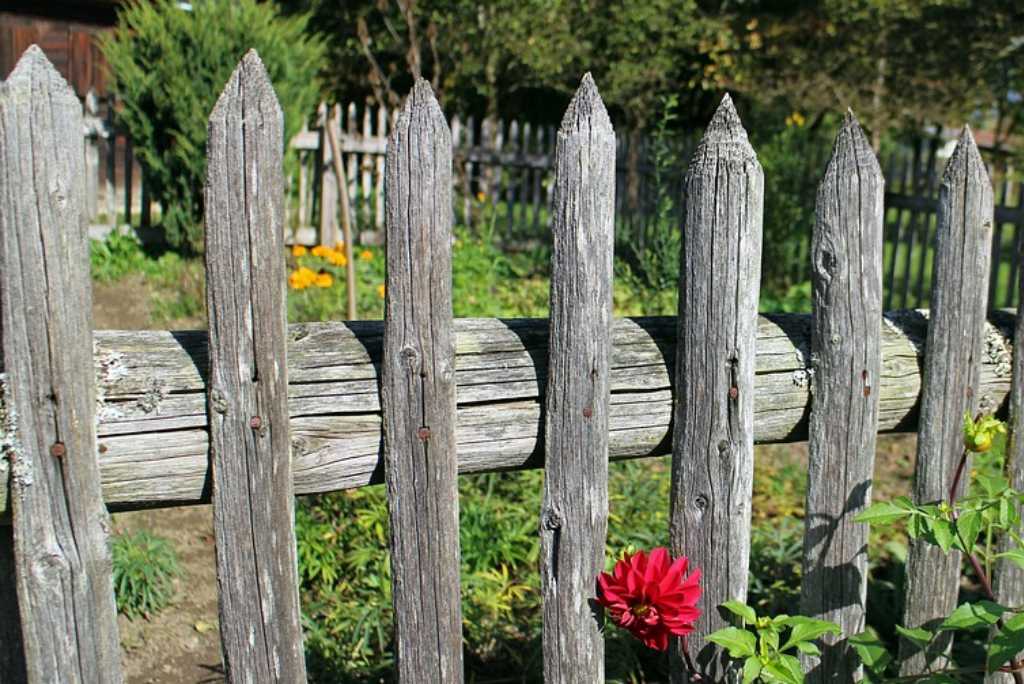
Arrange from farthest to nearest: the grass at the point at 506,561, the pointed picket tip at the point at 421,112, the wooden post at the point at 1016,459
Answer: the grass at the point at 506,561
the wooden post at the point at 1016,459
the pointed picket tip at the point at 421,112

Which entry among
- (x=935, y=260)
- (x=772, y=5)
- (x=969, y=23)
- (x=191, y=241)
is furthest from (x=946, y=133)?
(x=935, y=260)

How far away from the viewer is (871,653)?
190 cm

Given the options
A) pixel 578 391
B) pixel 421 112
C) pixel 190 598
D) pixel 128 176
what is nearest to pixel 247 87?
pixel 421 112

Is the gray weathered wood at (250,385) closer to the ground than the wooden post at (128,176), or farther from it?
closer to the ground

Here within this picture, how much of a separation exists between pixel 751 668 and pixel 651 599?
198 mm

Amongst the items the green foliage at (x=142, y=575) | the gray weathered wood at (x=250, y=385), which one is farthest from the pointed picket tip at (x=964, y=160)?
the green foliage at (x=142, y=575)

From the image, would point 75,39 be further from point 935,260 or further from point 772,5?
point 935,260

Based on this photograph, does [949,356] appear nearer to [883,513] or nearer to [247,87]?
[883,513]

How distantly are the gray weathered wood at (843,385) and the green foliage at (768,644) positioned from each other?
0.80ft

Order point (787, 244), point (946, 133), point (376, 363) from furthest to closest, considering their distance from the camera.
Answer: point (946, 133) < point (787, 244) < point (376, 363)

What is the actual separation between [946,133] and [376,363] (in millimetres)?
23343

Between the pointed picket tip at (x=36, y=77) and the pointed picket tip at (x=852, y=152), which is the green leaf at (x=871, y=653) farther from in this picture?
the pointed picket tip at (x=36, y=77)

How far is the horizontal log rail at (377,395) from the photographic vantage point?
1.53 metres

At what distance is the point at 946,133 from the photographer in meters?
22.4
